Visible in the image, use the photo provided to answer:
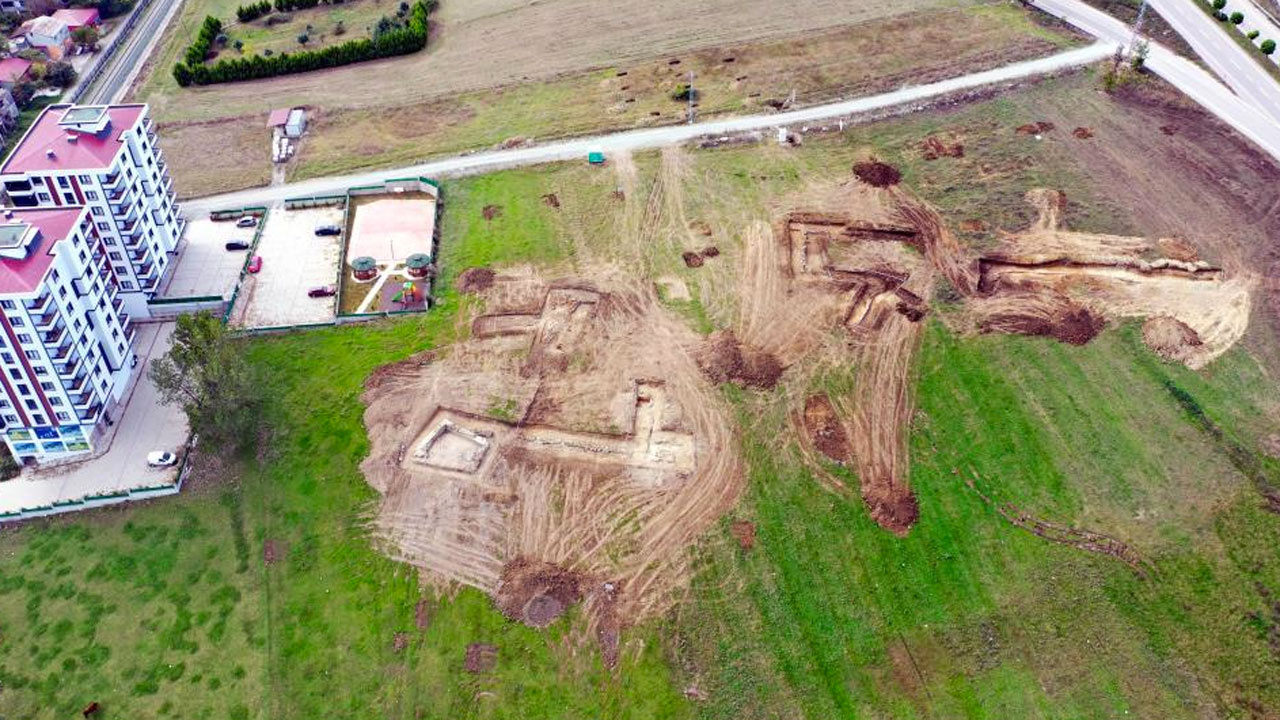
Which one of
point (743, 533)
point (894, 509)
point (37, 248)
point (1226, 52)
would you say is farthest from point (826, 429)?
point (1226, 52)

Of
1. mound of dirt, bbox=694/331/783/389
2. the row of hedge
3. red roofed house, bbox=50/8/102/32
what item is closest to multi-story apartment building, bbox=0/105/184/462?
the row of hedge

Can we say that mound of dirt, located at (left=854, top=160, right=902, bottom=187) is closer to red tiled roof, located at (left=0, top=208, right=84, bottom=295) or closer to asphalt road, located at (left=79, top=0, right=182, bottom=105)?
red tiled roof, located at (left=0, top=208, right=84, bottom=295)

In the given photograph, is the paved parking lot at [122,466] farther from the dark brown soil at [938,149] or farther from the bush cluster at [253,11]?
the dark brown soil at [938,149]

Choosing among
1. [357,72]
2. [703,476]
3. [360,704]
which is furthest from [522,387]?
[357,72]

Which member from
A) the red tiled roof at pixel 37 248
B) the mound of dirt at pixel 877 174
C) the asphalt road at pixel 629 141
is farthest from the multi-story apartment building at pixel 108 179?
the mound of dirt at pixel 877 174

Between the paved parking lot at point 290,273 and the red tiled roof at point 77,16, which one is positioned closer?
the paved parking lot at point 290,273

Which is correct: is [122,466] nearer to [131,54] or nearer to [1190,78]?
[131,54]
